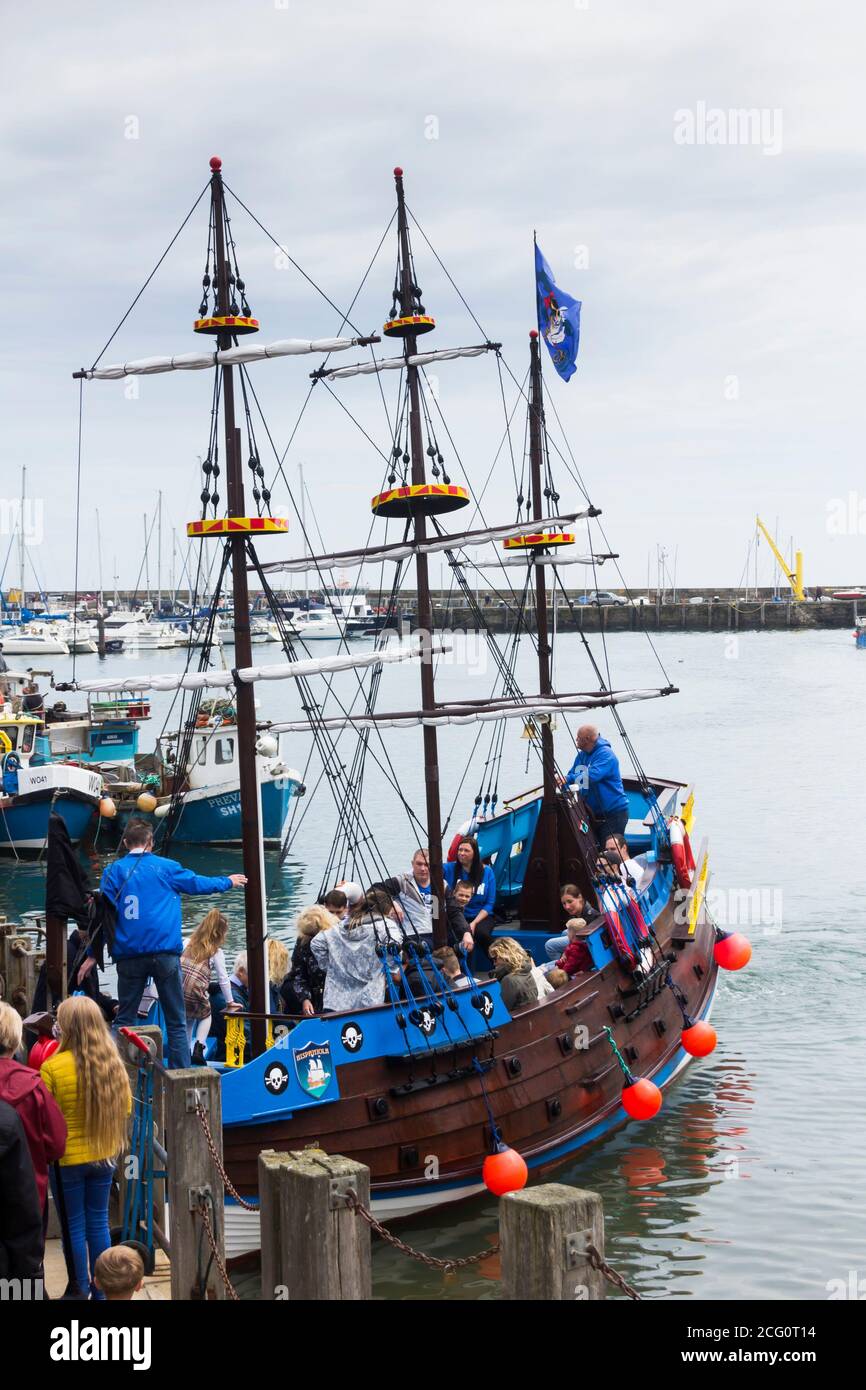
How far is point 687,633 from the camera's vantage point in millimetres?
146250

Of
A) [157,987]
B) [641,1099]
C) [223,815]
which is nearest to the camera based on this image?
[157,987]

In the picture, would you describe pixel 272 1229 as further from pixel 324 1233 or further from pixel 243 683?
pixel 243 683

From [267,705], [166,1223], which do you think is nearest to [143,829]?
[166,1223]

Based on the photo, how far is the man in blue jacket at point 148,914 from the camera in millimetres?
10008

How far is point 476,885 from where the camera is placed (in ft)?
50.3

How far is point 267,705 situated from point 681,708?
78.9ft

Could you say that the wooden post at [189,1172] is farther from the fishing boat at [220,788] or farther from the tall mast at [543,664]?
the fishing boat at [220,788]

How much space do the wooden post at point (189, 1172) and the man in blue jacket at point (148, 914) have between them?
2301 millimetres

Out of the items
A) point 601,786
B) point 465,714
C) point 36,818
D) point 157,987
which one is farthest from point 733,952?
point 36,818

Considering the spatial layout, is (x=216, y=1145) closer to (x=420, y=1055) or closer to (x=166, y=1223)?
(x=166, y=1223)

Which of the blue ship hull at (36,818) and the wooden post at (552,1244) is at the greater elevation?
the wooden post at (552,1244)

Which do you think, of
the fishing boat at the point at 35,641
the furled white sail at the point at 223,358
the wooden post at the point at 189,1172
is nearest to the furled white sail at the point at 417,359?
the furled white sail at the point at 223,358

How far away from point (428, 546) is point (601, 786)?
385cm
